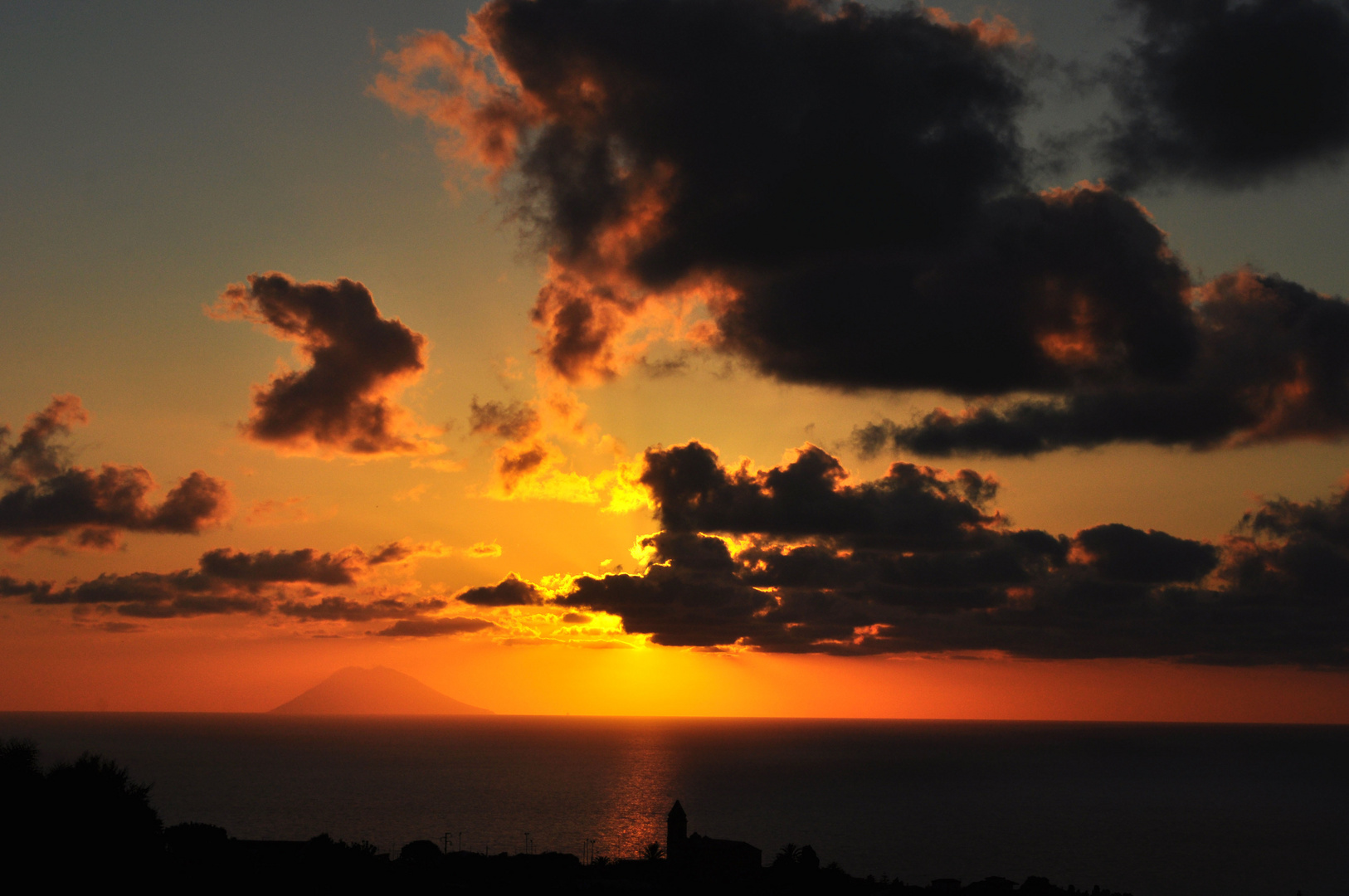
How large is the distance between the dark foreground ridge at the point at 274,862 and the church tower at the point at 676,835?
13 centimetres

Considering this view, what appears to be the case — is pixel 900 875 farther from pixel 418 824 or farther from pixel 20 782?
pixel 20 782

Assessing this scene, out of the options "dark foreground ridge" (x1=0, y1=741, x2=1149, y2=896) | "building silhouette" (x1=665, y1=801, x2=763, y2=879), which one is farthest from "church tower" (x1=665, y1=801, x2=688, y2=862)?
"dark foreground ridge" (x1=0, y1=741, x2=1149, y2=896)

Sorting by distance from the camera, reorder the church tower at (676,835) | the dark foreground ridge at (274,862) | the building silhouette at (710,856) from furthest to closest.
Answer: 1. the church tower at (676,835)
2. the building silhouette at (710,856)
3. the dark foreground ridge at (274,862)

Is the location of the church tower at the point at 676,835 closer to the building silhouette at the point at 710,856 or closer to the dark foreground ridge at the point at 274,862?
the building silhouette at the point at 710,856

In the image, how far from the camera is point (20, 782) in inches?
2154

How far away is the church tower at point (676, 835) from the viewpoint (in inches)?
3612

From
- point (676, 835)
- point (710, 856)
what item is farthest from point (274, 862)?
point (710, 856)

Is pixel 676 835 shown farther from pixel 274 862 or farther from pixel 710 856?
pixel 274 862

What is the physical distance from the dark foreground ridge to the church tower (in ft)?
Result: 0.42

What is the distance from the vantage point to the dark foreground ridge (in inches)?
2109

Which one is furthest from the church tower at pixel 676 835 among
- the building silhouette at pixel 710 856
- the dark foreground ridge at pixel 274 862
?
the dark foreground ridge at pixel 274 862

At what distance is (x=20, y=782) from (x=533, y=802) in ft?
487

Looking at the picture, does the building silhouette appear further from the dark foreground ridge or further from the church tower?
the dark foreground ridge

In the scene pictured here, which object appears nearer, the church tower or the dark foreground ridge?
the dark foreground ridge
